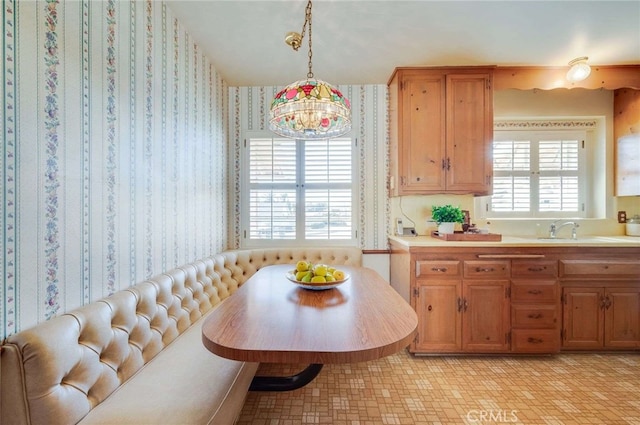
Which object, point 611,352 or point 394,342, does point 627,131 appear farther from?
point 394,342

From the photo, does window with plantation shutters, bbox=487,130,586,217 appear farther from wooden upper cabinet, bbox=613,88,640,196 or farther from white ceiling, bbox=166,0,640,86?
white ceiling, bbox=166,0,640,86

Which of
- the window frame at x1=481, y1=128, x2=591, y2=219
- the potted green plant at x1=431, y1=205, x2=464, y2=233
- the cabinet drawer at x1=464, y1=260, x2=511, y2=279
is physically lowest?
the cabinet drawer at x1=464, y1=260, x2=511, y2=279

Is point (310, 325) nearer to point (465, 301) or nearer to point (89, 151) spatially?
point (89, 151)

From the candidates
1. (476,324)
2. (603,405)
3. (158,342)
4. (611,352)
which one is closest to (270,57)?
(158,342)

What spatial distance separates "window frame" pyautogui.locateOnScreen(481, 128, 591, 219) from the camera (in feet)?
9.86

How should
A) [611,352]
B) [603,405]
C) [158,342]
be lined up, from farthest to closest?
[611,352], [603,405], [158,342]

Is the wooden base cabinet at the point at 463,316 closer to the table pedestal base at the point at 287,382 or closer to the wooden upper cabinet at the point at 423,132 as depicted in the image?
the wooden upper cabinet at the point at 423,132

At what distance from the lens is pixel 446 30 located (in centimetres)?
206

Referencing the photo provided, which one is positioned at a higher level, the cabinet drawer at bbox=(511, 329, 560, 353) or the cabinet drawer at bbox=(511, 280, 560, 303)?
the cabinet drawer at bbox=(511, 280, 560, 303)

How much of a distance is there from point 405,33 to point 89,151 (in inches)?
89.2

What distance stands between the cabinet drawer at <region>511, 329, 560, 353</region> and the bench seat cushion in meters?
2.23

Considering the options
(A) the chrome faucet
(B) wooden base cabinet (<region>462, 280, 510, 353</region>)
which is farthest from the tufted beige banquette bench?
(A) the chrome faucet

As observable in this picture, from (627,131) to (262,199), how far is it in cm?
392

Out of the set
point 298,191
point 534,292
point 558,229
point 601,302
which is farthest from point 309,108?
point 558,229
